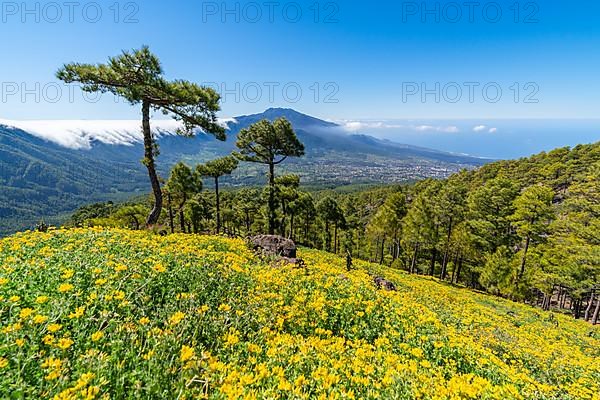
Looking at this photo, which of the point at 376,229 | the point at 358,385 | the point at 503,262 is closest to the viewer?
the point at 358,385

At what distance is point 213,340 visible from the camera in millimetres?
3934

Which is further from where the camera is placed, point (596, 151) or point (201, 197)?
point (596, 151)

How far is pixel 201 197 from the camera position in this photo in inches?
1987

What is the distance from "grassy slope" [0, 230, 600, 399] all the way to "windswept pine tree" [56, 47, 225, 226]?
310 inches

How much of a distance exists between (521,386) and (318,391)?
3861 mm

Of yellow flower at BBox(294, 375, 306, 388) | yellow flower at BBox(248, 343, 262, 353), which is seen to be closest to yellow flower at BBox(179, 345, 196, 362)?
yellow flower at BBox(248, 343, 262, 353)

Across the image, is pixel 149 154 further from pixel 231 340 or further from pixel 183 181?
pixel 183 181

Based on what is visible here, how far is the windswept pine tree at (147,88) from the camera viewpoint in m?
12.3

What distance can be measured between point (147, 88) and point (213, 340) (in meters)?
12.6

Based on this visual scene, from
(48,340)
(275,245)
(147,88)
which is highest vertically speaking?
(147,88)

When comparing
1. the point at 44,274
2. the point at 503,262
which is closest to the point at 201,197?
the point at 503,262

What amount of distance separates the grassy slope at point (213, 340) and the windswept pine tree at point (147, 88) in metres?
7.86

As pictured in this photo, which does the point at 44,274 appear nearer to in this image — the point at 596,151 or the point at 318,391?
the point at 318,391

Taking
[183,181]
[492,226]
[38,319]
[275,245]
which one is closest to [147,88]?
[275,245]
